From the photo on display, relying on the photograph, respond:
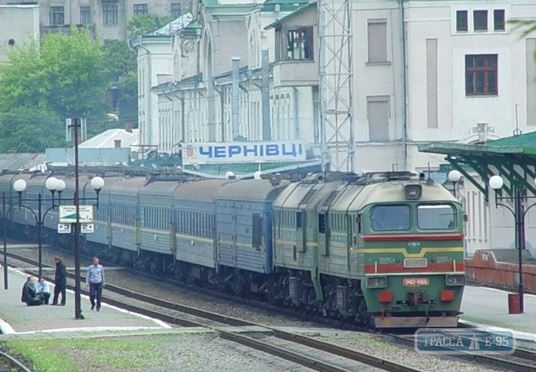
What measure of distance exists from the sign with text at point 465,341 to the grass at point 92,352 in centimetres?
427

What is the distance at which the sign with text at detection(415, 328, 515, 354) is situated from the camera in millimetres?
26438

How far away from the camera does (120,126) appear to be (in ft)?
427

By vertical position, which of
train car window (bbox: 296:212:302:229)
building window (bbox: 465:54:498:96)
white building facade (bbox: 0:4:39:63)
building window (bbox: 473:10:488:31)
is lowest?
train car window (bbox: 296:212:302:229)

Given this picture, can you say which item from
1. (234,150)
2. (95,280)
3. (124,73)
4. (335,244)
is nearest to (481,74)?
(234,150)

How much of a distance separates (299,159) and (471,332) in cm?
3227

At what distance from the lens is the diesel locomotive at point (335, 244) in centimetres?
3009

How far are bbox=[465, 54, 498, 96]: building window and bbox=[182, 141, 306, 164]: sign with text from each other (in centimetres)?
672

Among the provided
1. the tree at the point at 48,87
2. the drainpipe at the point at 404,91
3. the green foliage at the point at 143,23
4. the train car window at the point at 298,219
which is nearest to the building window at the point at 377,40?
the drainpipe at the point at 404,91

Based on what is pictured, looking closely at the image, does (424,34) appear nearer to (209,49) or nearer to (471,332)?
(209,49)

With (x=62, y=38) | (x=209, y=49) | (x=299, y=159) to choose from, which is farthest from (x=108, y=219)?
(x=62, y=38)

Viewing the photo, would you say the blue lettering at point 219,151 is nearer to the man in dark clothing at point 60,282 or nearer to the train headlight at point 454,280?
the man in dark clothing at point 60,282

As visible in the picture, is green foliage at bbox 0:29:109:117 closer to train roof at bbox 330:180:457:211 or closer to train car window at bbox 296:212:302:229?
train car window at bbox 296:212:302:229

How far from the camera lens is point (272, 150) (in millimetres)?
60656

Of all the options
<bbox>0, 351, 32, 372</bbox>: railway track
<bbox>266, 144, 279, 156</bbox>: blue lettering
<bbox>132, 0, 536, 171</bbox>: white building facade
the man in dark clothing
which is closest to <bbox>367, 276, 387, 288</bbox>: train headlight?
<bbox>0, 351, 32, 372</bbox>: railway track
